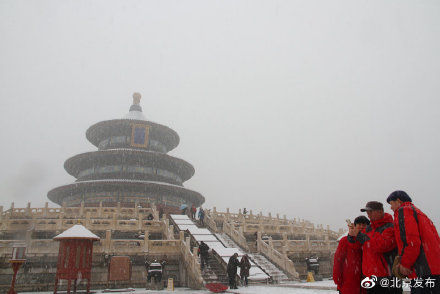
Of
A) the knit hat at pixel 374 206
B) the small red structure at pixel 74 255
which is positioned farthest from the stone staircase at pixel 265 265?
the knit hat at pixel 374 206

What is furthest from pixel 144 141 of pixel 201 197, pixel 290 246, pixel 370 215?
pixel 370 215

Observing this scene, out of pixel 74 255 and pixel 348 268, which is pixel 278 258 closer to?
pixel 74 255

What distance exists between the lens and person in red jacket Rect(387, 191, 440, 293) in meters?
4.04

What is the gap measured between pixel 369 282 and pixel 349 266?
0.42 meters

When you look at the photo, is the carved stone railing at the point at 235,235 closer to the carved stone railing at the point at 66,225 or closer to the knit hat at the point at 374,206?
the carved stone railing at the point at 66,225

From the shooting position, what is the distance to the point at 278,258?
58.6ft

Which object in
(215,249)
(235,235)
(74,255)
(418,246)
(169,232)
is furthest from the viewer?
(235,235)

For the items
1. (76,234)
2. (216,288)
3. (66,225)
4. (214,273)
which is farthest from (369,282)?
(66,225)

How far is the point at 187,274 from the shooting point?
15.5m

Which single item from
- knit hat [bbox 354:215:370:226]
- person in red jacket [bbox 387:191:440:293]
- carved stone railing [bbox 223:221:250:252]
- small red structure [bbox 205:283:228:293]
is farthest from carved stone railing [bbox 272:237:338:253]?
person in red jacket [bbox 387:191:440:293]

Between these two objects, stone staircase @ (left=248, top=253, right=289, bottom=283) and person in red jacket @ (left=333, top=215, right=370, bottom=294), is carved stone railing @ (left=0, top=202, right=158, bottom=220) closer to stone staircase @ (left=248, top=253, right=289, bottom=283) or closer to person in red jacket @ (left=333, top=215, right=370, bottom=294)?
stone staircase @ (left=248, top=253, right=289, bottom=283)

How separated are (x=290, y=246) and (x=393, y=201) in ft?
50.7

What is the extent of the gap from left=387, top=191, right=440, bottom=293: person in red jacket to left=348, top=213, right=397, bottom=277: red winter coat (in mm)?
218

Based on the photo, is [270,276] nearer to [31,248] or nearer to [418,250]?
[31,248]
